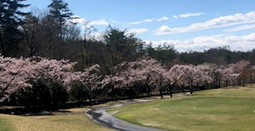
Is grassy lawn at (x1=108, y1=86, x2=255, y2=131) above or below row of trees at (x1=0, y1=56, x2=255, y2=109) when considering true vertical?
below

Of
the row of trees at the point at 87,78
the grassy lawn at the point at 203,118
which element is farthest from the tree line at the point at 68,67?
the grassy lawn at the point at 203,118

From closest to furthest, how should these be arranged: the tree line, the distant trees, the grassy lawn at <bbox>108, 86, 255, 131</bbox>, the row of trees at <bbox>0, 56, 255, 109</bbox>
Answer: the grassy lawn at <bbox>108, 86, 255, 131</bbox>, the row of trees at <bbox>0, 56, 255, 109</bbox>, the tree line, the distant trees

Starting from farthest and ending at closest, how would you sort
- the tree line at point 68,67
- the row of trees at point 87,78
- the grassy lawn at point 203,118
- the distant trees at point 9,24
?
the distant trees at point 9,24 → the tree line at point 68,67 → the row of trees at point 87,78 → the grassy lawn at point 203,118

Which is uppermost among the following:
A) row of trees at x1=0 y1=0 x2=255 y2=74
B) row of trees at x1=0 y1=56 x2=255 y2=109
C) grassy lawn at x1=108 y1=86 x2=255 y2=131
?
row of trees at x1=0 y1=0 x2=255 y2=74

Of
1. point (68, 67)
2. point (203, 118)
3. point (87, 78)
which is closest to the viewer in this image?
point (203, 118)

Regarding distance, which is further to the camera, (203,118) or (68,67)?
(68,67)

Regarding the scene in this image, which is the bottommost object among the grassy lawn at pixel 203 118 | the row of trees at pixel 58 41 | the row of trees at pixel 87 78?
the grassy lawn at pixel 203 118

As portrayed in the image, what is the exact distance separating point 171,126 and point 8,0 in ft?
141

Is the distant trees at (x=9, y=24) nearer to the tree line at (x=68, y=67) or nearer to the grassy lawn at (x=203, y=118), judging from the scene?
the tree line at (x=68, y=67)

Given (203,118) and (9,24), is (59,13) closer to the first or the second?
(9,24)

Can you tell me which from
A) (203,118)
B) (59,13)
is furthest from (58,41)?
(203,118)

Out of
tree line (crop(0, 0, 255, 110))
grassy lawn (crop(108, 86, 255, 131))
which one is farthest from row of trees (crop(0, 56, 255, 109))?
grassy lawn (crop(108, 86, 255, 131))

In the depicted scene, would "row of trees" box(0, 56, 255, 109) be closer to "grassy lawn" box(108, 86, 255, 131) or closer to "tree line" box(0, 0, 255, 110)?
"tree line" box(0, 0, 255, 110)

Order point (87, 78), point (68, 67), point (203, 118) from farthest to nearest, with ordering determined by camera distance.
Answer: point (87, 78) → point (68, 67) → point (203, 118)
